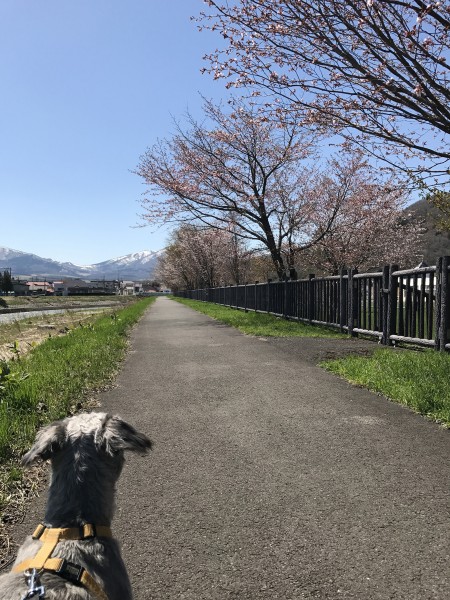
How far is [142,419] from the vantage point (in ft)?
17.7

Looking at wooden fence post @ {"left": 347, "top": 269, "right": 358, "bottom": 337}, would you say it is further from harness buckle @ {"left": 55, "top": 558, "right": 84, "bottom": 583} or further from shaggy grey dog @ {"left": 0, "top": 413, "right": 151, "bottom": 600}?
harness buckle @ {"left": 55, "top": 558, "right": 84, "bottom": 583}

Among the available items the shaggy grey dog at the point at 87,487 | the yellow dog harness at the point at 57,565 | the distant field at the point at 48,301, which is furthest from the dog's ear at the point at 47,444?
the distant field at the point at 48,301

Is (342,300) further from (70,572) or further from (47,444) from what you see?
(70,572)

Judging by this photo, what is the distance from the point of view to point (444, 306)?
27.9 feet

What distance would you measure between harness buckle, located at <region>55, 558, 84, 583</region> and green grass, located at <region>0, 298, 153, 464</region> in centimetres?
277

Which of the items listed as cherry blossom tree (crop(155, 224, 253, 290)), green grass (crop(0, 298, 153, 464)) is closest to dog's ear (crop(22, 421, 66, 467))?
green grass (crop(0, 298, 153, 464))

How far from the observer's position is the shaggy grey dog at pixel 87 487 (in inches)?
72.2

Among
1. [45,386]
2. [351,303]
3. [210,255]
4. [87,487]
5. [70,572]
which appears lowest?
[45,386]

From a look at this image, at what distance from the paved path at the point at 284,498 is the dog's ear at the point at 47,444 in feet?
3.00

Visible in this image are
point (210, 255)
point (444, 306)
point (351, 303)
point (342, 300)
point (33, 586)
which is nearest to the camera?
point (33, 586)

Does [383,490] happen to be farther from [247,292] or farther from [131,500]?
[247,292]

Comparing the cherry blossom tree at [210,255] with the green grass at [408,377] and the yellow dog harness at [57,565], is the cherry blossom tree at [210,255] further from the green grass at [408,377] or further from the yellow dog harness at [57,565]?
the yellow dog harness at [57,565]

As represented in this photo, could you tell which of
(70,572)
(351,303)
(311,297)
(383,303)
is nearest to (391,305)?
(383,303)

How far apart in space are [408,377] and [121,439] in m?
5.58
